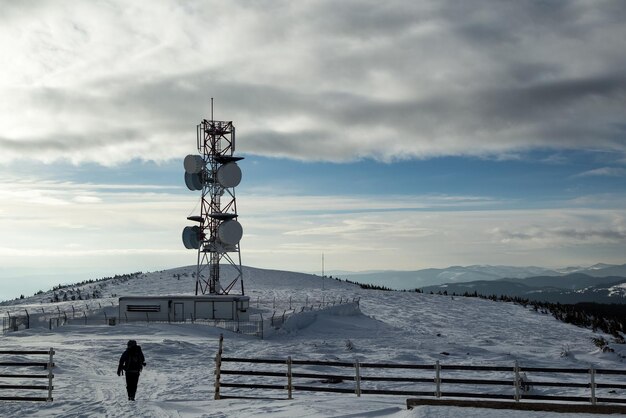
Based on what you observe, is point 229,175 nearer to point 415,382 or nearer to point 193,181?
point 193,181

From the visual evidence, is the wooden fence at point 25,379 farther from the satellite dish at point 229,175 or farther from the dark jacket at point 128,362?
the satellite dish at point 229,175

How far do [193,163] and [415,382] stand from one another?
1195 inches

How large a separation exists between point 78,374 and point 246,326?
54.7 ft

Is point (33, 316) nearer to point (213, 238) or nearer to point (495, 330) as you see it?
point (213, 238)

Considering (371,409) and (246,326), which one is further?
(246,326)

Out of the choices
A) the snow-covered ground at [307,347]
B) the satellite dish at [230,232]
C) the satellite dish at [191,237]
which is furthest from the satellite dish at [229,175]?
the snow-covered ground at [307,347]

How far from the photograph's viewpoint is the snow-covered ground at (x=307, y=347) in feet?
66.5

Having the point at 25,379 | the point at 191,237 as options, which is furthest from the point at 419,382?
the point at 191,237

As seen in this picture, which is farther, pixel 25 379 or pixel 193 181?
pixel 193 181

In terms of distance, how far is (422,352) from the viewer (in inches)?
1442

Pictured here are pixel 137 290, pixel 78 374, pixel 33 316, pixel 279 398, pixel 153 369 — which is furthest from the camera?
pixel 137 290

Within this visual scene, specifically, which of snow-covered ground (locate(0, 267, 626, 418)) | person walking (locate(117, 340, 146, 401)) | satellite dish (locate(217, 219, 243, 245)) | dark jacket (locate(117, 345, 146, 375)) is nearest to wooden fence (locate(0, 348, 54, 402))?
snow-covered ground (locate(0, 267, 626, 418))

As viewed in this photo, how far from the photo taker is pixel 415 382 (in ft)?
95.6

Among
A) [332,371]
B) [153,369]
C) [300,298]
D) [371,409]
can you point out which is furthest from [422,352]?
[300,298]
